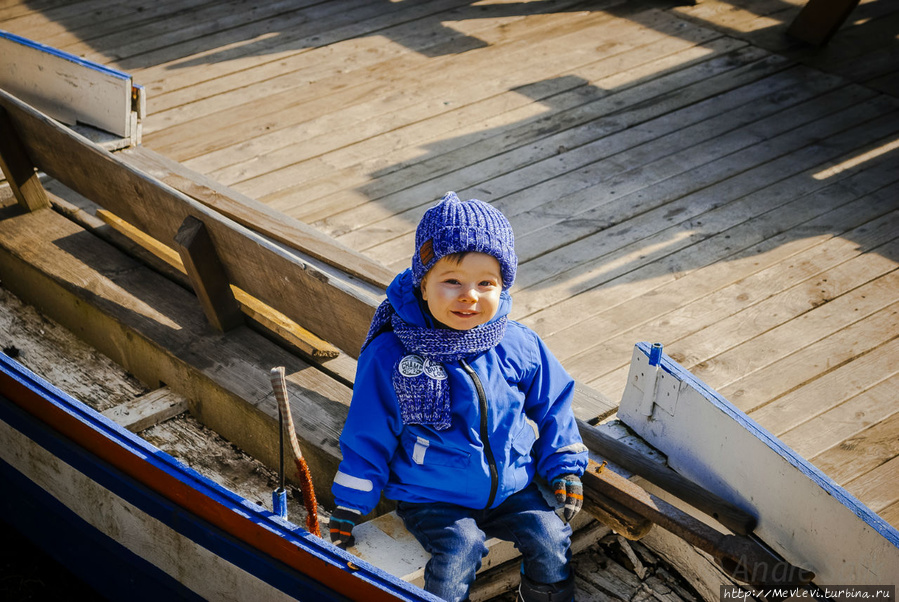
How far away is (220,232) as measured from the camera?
3.05 m

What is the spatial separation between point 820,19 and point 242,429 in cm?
434

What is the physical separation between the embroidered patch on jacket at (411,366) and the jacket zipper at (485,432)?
0.32ft

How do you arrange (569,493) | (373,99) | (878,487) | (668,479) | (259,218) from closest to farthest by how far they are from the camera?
(569,493) → (668,479) → (878,487) → (259,218) → (373,99)

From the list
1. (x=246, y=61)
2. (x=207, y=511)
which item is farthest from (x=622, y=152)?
(x=207, y=511)

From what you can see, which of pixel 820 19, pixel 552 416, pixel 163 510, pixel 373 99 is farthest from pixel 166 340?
pixel 820 19

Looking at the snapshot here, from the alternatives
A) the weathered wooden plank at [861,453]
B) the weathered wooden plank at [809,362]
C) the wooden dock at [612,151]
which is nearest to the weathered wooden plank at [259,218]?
the wooden dock at [612,151]

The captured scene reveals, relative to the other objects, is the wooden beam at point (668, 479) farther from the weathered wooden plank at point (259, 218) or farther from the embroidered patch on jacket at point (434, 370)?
the weathered wooden plank at point (259, 218)

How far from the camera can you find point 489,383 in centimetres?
221

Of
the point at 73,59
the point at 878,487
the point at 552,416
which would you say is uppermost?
the point at 73,59

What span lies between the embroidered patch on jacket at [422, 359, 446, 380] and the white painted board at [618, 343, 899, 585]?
775mm

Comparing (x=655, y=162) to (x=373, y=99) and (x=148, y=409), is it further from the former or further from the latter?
(x=148, y=409)

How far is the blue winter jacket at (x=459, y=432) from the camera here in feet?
7.19

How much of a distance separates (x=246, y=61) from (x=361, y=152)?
51.3 inches

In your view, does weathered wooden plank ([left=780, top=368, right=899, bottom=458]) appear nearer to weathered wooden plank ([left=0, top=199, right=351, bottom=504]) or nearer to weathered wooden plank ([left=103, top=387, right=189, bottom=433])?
weathered wooden plank ([left=0, top=199, right=351, bottom=504])
